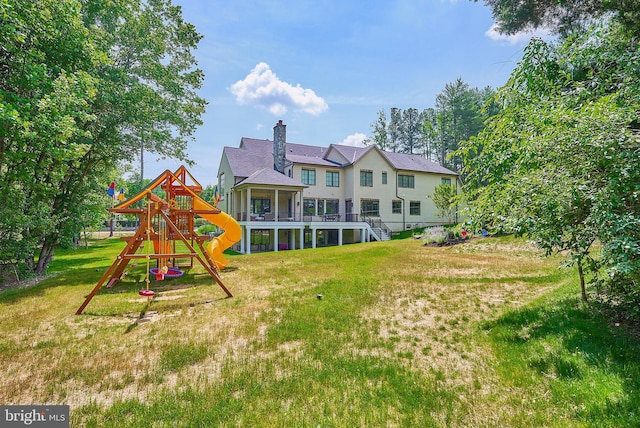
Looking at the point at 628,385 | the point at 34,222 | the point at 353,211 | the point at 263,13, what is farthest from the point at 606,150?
the point at 353,211

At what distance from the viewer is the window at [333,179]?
90.4 feet

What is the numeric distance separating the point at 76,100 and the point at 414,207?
1077 inches

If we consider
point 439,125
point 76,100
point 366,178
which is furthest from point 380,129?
point 76,100

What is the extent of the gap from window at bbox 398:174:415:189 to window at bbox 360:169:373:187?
141 inches

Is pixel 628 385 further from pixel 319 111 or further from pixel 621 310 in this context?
pixel 319 111

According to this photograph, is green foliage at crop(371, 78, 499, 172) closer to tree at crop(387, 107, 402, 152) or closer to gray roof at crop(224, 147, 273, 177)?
tree at crop(387, 107, 402, 152)

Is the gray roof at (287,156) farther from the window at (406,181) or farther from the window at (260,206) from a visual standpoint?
the window at (260,206)

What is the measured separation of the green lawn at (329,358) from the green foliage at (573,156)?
134 cm

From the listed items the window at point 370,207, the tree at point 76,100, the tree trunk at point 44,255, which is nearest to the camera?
the tree at point 76,100

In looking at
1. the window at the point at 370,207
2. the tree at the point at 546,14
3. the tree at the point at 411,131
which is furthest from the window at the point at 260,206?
the tree at the point at 411,131

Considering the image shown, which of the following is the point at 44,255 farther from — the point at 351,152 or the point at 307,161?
the point at 351,152

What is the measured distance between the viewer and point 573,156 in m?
4.21

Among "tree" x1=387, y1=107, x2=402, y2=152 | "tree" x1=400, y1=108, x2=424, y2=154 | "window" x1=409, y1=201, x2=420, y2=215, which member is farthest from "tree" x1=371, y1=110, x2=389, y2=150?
"window" x1=409, y1=201, x2=420, y2=215

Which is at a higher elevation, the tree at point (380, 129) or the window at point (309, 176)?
the tree at point (380, 129)
